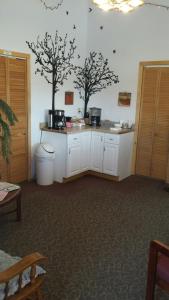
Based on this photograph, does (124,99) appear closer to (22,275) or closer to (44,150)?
(44,150)

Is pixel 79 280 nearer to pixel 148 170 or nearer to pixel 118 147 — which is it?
pixel 118 147

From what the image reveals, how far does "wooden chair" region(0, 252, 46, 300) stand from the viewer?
142 cm

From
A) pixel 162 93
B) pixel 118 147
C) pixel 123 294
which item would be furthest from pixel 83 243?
pixel 162 93

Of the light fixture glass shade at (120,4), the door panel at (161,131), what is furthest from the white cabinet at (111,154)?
the light fixture glass shade at (120,4)

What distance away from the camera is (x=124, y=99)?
4988 mm

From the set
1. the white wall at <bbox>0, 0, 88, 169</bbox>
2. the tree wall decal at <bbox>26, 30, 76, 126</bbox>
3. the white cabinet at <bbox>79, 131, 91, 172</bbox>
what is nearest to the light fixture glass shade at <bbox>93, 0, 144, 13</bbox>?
the white wall at <bbox>0, 0, 88, 169</bbox>

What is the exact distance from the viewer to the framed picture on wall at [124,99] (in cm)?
494

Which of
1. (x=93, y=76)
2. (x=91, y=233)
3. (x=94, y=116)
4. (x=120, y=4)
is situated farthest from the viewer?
(x=93, y=76)

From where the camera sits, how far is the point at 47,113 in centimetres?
468

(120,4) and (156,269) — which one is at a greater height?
(120,4)

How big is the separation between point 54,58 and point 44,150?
160 centimetres

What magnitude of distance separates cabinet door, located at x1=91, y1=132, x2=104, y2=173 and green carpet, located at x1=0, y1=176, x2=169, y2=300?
46cm

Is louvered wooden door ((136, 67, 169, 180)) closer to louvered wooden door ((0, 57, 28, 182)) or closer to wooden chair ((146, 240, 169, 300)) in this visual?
louvered wooden door ((0, 57, 28, 182))

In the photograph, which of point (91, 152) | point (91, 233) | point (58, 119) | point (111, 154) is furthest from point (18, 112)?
point (91, 233)
